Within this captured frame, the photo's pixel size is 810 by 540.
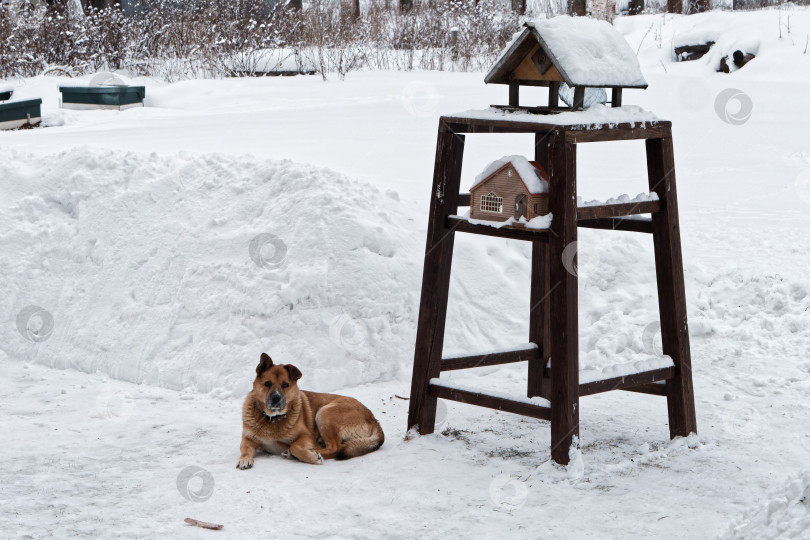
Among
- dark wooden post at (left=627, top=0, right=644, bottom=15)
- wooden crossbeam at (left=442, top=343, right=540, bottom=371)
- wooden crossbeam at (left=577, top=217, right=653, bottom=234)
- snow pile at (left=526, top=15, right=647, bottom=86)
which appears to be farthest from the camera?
dark wooden post at (left=627, top=0, right=644, bottom=15)

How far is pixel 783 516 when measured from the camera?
334cm

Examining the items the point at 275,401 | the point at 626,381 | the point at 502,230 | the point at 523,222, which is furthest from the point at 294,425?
the point at 626,381

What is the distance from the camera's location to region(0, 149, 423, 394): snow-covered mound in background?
6.23 metres

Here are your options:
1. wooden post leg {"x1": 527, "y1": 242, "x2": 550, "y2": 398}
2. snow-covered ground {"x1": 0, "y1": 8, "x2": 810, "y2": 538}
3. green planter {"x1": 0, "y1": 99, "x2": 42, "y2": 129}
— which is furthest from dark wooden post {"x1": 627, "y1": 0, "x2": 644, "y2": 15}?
wooden post leg {"x1": 527, "y1": 242, "x2": 550, "y2": 398}

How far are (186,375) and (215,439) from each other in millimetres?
1074

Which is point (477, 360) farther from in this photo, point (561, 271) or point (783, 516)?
point (783, 516)

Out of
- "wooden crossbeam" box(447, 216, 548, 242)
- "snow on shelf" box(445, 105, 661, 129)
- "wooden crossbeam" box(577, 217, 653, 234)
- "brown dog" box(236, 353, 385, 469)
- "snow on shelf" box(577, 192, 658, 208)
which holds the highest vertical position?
"snow on shelf" box(445, 105, 661, 129)

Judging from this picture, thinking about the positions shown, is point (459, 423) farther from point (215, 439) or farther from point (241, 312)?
point (241, 312)

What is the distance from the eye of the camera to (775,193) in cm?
A: 952

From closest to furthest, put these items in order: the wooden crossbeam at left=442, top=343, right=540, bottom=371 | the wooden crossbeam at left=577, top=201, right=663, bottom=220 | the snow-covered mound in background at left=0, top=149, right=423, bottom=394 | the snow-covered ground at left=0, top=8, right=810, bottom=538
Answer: the snow-covered ground at left=0, top=8, right=810, bottom=538 → the wooden crossbeam at left=577, top=201, right=663, bottom=220 → the wooden crossbeam at left=442, top=343, right=540, bottom=371 → the snow-covered mound in background at left=0, top=149, right=423, bottom=394

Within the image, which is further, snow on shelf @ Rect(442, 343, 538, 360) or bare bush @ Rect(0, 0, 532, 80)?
bare bush @ Rect(0, 0, 532, 80)

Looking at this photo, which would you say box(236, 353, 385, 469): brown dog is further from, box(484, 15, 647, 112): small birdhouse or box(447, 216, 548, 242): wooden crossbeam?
box(484, 15, 647, 112): small birdhouse

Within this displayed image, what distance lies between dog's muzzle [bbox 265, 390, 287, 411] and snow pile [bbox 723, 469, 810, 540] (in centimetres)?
213

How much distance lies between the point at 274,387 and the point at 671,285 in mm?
2141
